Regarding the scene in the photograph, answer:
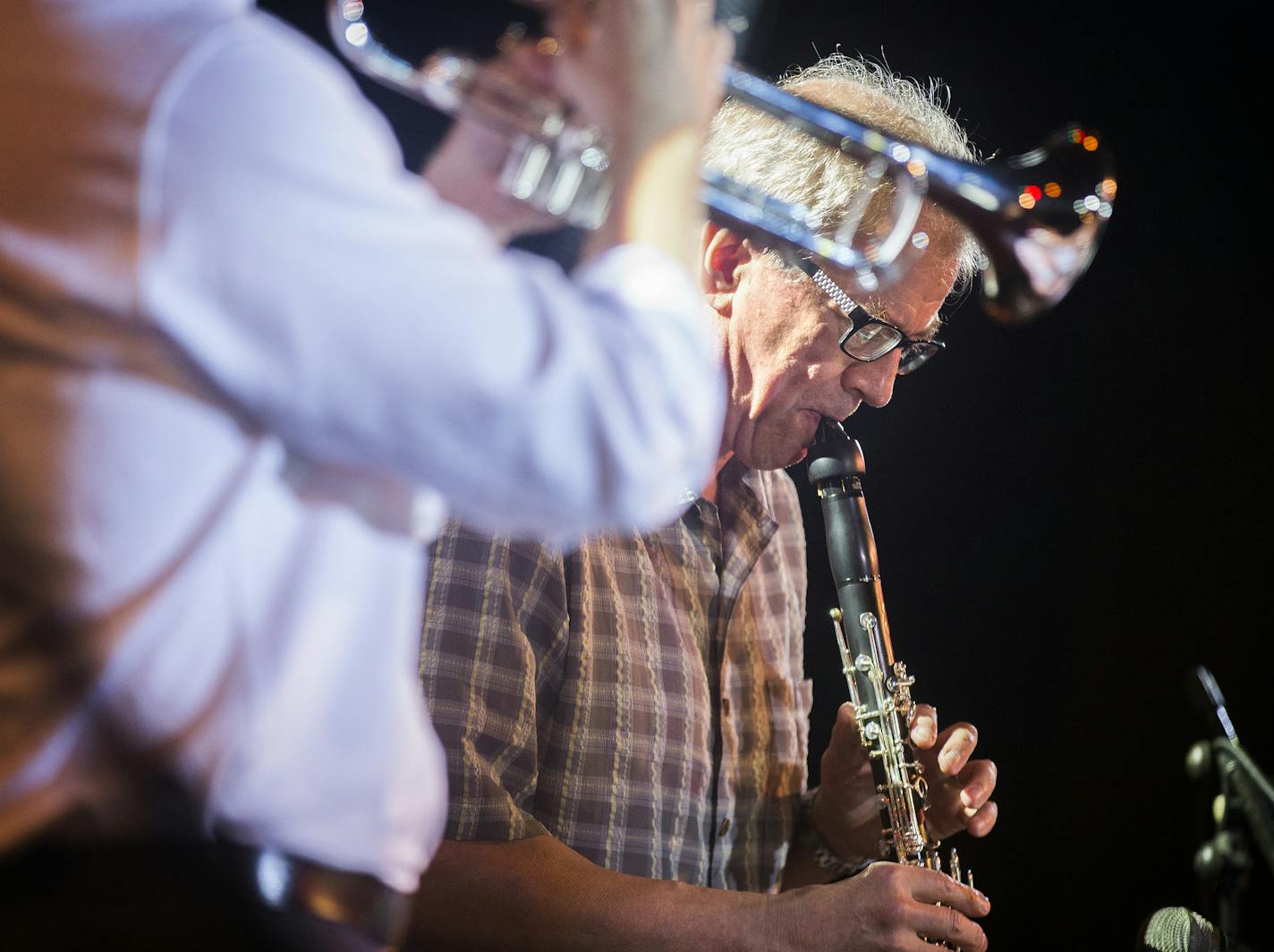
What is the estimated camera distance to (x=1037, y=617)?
9.81 feet

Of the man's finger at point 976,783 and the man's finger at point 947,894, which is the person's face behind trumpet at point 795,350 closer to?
the man's finger at point 976,783

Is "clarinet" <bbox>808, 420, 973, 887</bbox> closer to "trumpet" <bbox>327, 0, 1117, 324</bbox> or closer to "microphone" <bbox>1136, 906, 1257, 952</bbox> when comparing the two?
"microphone" <bbox>1136, 906, 1257, 952</bbox>

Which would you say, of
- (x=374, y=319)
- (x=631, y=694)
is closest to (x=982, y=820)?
(x=631, y=694)

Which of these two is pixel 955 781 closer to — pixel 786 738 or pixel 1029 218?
pixel 786 738

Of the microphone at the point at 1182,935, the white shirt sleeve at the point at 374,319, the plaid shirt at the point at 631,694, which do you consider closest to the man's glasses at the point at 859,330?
the plaid shirt at the point at 631,694

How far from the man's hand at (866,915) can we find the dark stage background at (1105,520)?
4.89 ft

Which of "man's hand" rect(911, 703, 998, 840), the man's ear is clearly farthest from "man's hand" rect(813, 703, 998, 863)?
the man's ear

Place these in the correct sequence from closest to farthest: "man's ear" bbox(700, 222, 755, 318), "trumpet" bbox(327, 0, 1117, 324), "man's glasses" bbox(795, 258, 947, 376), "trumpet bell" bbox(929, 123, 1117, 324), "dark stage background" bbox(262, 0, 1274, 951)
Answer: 1. "trumpet" bbox(327, 0, 1117, 324)
2. "trumpet bell" bbox(929, 123, 1117, 324)
3. "man's glasses" bbox(795, 258, 947, 376)
4. "man's ear" bbox(700, 222, 755, 318)
5. "dark stage background" bbox(262, 0, 1274, 951)

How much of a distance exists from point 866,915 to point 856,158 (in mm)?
993

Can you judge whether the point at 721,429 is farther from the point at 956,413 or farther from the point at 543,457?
the point at 543,457

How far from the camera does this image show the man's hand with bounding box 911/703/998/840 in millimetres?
1930

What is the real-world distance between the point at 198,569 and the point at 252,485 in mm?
66

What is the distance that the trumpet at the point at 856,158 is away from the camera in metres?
1.01

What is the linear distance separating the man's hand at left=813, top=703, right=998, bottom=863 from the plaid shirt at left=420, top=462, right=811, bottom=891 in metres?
0.10
